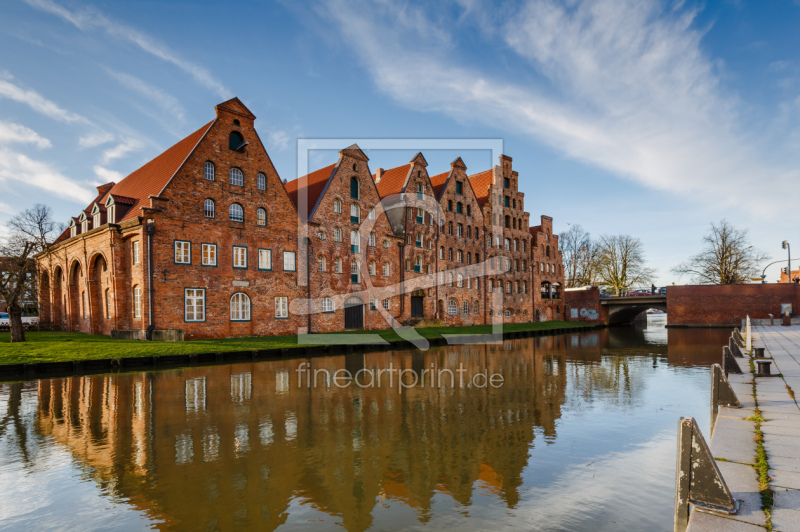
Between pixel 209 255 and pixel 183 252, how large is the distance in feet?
5.00

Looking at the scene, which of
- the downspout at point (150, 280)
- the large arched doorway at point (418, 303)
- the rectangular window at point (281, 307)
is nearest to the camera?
the downspout at point (150, 280)

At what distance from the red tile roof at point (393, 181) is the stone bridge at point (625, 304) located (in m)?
32.1

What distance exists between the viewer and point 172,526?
571cm

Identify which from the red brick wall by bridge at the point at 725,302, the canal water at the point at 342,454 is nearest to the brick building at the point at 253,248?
the canal water at the point at 342,454

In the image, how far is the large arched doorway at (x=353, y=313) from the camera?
119 ft

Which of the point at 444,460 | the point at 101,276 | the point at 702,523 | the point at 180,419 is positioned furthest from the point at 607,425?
the point at 101,276

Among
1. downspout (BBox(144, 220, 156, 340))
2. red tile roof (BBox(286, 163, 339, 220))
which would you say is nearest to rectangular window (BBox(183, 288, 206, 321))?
downspout (BBox(144, 220, 156, 340))

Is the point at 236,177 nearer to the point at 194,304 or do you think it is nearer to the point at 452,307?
the point at 194,304

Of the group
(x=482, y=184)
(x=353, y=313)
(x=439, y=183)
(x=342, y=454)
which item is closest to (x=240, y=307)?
(x=353, y=313)

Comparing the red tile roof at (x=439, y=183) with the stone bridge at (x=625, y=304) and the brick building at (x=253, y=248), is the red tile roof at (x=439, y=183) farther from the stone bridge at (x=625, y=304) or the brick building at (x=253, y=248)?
the stone bridge at (x=625, y=304)

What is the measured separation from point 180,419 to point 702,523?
33.0ft

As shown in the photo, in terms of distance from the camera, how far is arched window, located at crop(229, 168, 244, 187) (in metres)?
29.8

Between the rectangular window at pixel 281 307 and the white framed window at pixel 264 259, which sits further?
the rectangular window at pixel 281 307

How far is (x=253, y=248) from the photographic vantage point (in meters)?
30.4
